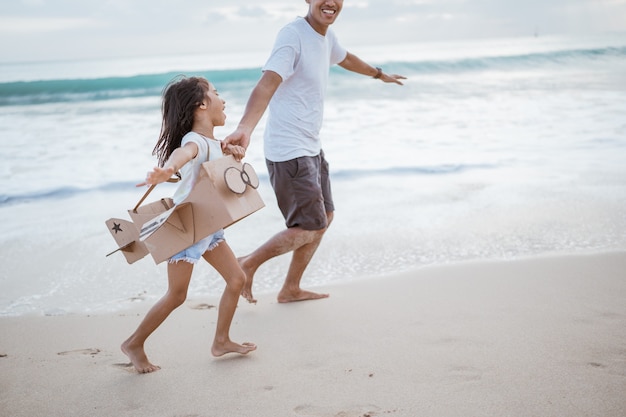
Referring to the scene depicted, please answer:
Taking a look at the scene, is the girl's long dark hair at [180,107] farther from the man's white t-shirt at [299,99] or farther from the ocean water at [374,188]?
the ocean water at [374,188]

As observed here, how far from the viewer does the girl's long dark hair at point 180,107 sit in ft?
9.80

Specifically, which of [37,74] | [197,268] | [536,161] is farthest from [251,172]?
[37,74]

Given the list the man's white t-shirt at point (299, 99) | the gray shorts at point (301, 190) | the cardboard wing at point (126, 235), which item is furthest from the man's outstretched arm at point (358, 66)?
the cardboard wing at point (126, 235)

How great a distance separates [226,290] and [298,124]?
111 centimetres

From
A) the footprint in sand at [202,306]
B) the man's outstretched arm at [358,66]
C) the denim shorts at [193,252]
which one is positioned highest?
the man's outstretched arm at [358,66]

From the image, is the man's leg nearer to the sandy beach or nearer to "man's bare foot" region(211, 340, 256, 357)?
the sandy beach

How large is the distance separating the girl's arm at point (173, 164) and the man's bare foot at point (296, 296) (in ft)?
4.71

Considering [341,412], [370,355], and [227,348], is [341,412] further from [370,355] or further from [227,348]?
[227,348]

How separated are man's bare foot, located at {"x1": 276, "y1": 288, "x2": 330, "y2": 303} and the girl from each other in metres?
0.88

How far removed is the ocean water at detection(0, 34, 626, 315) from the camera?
15.3 ft

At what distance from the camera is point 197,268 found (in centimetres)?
475

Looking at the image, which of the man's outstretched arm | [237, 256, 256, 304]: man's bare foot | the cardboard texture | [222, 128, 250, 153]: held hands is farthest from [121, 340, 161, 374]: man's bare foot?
the man's outstretched arm

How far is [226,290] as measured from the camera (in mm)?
3111

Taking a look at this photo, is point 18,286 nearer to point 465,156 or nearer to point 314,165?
point 314,165
